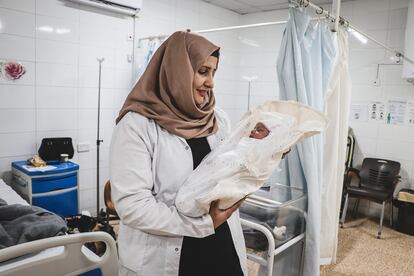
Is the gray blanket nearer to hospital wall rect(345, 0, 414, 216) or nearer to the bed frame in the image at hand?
the bed frame

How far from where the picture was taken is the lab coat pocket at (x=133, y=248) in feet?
3.60

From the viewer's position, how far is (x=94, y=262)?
5.10ft

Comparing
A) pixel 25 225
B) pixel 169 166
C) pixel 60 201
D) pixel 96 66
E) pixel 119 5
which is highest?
pixel 119 5

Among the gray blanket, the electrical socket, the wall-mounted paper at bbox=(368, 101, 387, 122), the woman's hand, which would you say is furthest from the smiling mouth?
the wall-mounted paper at bbox=(368, 101, 387, 122)

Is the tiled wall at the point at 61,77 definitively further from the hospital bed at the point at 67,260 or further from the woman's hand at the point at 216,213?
the woman's hand at the point at 216,213

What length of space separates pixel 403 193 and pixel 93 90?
3485 millimetres

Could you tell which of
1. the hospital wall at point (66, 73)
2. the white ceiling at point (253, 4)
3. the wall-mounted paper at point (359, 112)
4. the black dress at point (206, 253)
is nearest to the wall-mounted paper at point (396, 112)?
the wall-mounted paper at point (359, 112)

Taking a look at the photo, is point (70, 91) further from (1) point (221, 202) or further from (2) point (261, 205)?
(1) point (221, 202)

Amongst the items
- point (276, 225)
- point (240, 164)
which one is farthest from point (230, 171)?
point (276, 225)

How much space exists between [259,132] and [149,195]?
414 millimetres

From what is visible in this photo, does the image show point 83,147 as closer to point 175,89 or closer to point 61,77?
point 61,77

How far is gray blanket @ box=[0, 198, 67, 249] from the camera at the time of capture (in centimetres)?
160

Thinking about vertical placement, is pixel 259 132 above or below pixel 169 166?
above

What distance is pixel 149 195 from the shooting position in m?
1.02
